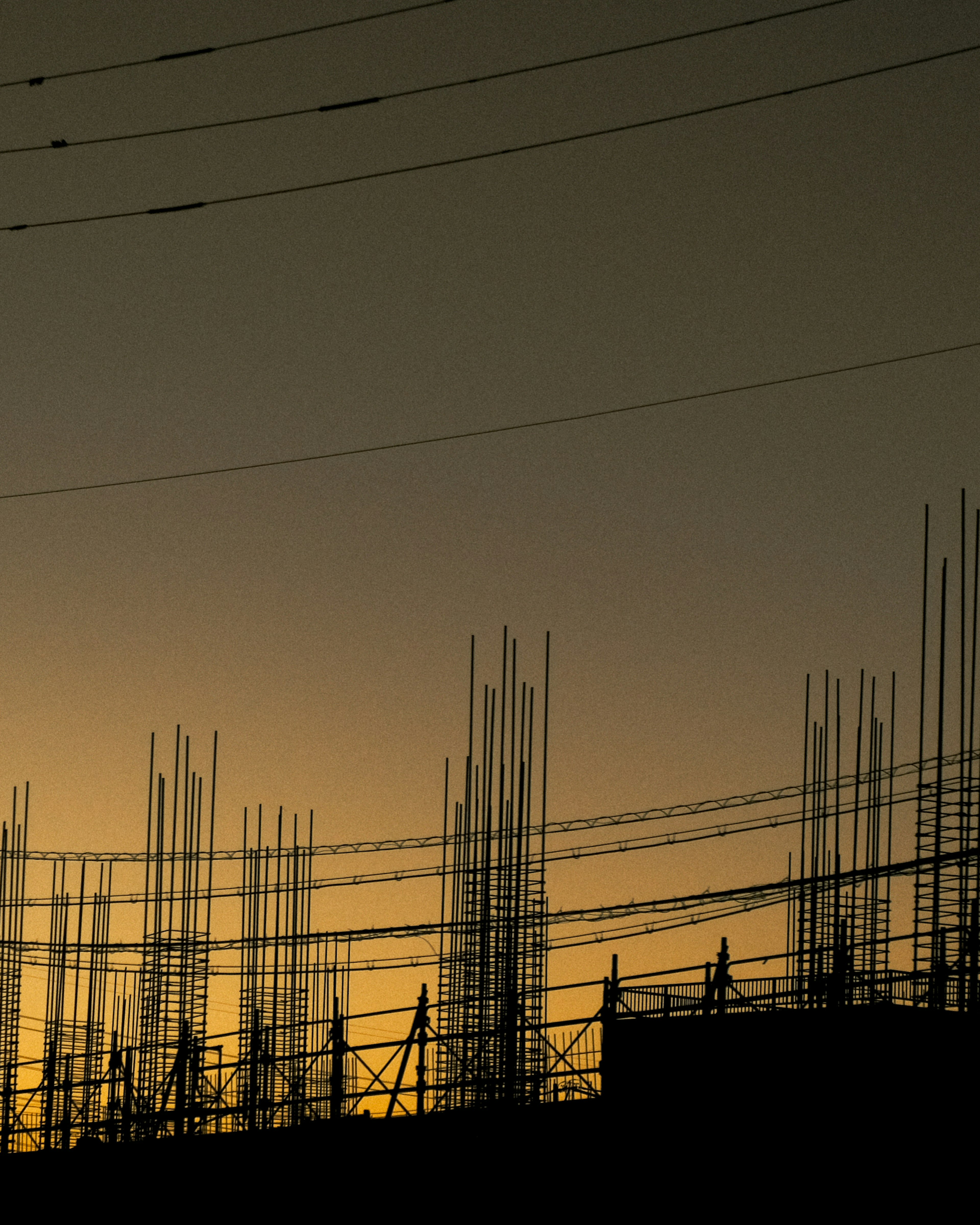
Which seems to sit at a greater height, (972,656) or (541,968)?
(972,656)

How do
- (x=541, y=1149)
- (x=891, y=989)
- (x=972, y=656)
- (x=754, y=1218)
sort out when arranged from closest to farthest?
(x=754, y=1218)
(x=541, y=1149)
(x=972, y=656)
(x=891, y=989)

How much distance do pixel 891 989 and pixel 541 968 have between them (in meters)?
4.31

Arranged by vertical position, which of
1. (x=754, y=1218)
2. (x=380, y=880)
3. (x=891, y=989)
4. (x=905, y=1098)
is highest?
(x=380, y=880)

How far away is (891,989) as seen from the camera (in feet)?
68.4

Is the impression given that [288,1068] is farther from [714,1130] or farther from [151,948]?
[714,1130]

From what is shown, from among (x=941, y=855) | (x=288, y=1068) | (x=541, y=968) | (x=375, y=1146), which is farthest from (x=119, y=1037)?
(x=941, y=855)

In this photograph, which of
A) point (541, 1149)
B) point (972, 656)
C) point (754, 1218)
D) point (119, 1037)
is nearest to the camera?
point (754, 1218)

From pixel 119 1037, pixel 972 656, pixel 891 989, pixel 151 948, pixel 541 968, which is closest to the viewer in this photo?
pixel 972 656

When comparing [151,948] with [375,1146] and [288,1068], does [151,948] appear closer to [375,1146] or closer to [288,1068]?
[288,1068]

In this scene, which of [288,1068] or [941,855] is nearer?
[941,855]

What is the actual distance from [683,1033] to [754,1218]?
3622 mm

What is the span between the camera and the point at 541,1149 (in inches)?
660

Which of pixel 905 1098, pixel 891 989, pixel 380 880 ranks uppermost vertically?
pixel 380 880

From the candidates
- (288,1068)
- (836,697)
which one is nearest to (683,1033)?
(836,697)
